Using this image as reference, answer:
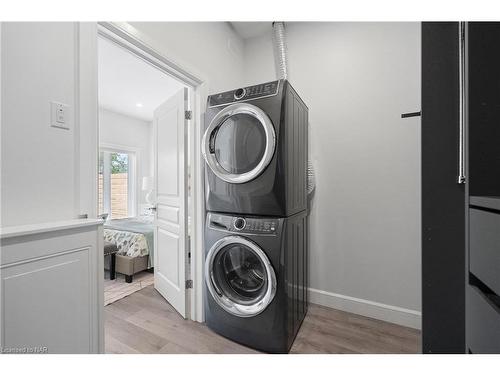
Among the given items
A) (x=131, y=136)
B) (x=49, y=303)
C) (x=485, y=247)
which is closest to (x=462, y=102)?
(x=485, y=247)

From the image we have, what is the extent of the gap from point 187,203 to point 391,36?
7.02ft

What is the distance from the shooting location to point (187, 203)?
1921mm

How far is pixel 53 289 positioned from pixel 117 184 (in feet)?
15.8

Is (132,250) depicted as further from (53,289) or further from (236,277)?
(53,289)

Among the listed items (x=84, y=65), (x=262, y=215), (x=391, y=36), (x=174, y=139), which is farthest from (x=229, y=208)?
(x=391, y=36)

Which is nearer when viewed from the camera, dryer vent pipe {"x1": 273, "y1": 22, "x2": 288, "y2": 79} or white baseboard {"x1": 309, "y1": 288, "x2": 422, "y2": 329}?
white baseboard {"x1": 309, "y1": 288, "x2": 422, "y2": 329}

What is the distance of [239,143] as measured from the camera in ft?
5.08

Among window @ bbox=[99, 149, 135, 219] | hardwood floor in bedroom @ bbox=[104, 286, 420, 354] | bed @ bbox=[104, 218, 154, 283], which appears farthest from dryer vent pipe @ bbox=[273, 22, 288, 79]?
window @ bbox=[99, 149, 135, 219]

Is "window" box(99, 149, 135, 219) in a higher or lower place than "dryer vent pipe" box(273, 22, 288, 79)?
lower

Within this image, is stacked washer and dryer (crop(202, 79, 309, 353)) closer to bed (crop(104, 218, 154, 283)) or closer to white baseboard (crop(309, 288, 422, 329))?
white baseboard (crop(309, 288, 422, 329))

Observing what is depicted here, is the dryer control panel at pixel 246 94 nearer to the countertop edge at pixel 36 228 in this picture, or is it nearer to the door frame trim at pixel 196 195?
the door frame trim at pixel 196 195

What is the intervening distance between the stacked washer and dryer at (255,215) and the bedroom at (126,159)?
2.67 feet

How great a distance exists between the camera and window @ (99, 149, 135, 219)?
16.0 feet
